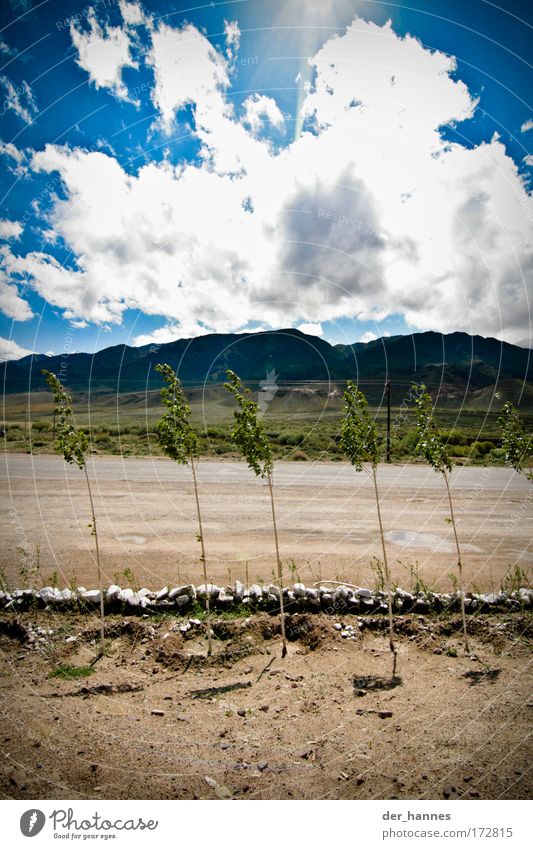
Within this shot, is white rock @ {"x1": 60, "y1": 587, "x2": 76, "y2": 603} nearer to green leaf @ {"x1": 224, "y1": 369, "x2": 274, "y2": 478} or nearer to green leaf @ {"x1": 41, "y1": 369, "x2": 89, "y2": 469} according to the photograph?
green leaf @ {"x1": 41, "y1": 369, "x2": 89, "y2": 469}

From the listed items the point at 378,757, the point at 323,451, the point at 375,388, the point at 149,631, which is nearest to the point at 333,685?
the point at 378,757

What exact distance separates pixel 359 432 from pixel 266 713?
19.1ft

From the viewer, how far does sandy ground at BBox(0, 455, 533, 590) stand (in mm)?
13477

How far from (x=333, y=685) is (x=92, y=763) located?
14.3ft

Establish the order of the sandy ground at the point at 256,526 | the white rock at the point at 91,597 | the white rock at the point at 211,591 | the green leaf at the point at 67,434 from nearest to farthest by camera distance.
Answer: the green leaf at the point at 67,434 → the white rock at the point at 91,597 → the white rock at the point at 211,591 → the sandy ground at the point at 256,526

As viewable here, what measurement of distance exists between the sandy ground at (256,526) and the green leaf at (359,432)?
4592 mm

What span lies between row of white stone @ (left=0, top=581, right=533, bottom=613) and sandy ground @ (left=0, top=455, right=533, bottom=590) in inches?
37.6

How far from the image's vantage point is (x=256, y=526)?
18.2m

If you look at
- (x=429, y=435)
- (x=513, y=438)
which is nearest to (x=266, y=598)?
(x=429, y=435)

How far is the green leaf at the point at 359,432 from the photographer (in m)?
9.77
